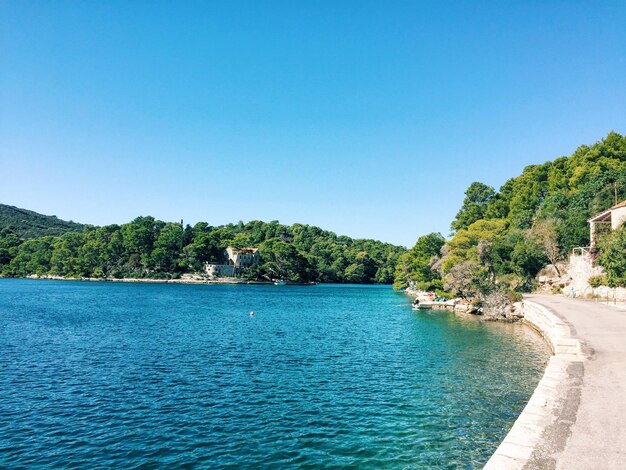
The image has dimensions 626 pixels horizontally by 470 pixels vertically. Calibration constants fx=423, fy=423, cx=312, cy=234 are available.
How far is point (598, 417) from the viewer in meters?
9.99

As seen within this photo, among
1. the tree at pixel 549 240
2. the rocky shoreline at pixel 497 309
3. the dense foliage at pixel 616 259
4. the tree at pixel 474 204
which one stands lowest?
the rocky shoreline at pixel 497 309

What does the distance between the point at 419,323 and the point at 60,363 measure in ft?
103

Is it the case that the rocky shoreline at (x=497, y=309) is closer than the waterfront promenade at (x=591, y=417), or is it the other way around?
the waterfront promenade at (x=591, y=417)

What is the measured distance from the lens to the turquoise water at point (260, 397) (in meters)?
12.4

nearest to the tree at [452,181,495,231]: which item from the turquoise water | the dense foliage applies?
the dense foliage

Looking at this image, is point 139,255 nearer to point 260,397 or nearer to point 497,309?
point 497,309

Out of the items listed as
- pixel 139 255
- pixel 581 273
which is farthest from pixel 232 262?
pixel 581 273

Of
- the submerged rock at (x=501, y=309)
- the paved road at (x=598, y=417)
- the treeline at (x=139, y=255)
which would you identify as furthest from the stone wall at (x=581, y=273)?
the treeline at (x=139, y=255)

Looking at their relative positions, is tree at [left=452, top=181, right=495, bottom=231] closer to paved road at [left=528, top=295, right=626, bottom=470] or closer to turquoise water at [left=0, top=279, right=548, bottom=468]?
turquoise water at [left=0, top=279, right=548, bottom=468]

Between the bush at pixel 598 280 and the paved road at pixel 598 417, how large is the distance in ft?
78.0

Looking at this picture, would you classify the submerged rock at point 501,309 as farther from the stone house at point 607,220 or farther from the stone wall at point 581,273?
the stone house at point 607,220

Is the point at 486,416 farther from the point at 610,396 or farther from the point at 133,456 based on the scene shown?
the point at 133,456

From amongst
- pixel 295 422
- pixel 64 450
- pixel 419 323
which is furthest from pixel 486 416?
pixel 419 323

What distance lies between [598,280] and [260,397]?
37546 mm
